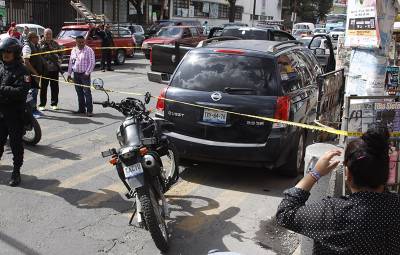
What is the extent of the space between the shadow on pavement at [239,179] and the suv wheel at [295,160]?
0.11 meters

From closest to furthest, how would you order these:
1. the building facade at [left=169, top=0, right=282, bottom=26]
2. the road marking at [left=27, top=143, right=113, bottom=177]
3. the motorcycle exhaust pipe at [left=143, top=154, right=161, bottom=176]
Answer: the motorcycle exhaust pipe at [left=143, top=154, right=161, bottom=176] → the road marking at [left=27, top=143, right=113, bottom=177] → the building facade at [left=169, top=0, right=282, bottom=26]

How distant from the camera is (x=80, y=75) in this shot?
34.4 ft

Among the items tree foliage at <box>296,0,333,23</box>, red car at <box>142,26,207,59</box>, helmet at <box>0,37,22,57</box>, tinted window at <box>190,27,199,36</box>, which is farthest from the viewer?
tree foliage at <box>296,0,333,23</box>

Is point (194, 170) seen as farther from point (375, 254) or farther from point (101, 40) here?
point (101, 40)

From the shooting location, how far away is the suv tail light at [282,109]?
6105 millimetres

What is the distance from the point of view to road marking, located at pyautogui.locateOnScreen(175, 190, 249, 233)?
515 centimetres

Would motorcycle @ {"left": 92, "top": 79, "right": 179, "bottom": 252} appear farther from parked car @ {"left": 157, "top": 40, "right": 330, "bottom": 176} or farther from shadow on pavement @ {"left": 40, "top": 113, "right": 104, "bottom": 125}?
shadow on pavement @ {"left": 40, "top": 113, "right": 104, "bottom": 125}

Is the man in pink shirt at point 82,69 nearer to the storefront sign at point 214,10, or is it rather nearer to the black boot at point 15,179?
the black boot at point 15,179

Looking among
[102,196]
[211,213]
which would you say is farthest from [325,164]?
[102,196]

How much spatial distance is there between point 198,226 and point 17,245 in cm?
172

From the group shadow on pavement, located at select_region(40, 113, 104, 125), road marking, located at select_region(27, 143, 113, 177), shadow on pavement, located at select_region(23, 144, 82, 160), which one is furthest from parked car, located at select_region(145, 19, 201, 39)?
road marking, located at select_region(27, 143, 113, 177)

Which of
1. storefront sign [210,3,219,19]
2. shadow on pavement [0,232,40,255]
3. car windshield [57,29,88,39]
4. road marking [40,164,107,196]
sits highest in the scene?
storefront sign [210,3,219,19]

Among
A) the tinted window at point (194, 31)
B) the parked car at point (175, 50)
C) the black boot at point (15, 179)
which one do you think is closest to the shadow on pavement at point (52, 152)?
the black boot at point (15, 179)

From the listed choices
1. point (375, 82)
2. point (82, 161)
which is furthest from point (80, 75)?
point (375, 82)
